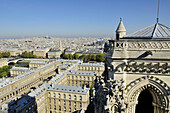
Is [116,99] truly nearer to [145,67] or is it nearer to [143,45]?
[145,67]

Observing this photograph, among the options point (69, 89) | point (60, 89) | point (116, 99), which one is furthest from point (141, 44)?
point (60, 89)

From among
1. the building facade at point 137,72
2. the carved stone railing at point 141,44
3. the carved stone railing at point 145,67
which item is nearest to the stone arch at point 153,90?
the building facade at point 137,72

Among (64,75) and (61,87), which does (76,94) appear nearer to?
(61,87)

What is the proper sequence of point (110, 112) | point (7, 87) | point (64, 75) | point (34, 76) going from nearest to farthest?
point (110, 112) → point (7, 87) → point (64, 75) → point (34, 76)

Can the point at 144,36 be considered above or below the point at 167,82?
above

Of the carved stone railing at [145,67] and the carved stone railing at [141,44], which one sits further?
the carved stone railing at [145,67]

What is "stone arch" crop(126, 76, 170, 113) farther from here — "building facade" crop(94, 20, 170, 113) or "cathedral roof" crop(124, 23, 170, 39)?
"cathedral roof" crop(124, 23, 170, 39)

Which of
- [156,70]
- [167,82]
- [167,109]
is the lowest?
[167,109]

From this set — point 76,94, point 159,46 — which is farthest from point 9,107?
point 159,46

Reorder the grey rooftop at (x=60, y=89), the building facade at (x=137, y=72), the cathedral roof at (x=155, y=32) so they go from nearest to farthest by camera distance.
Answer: the building facade at (x=137, y=72) < the cathedral roof at (x=155, y=32) < the grey rooftop at (x=60, y=89)

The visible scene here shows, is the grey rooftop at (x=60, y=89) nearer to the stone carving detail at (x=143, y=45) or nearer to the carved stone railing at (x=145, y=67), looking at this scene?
the carved stone railing at (x=145, y=67)
